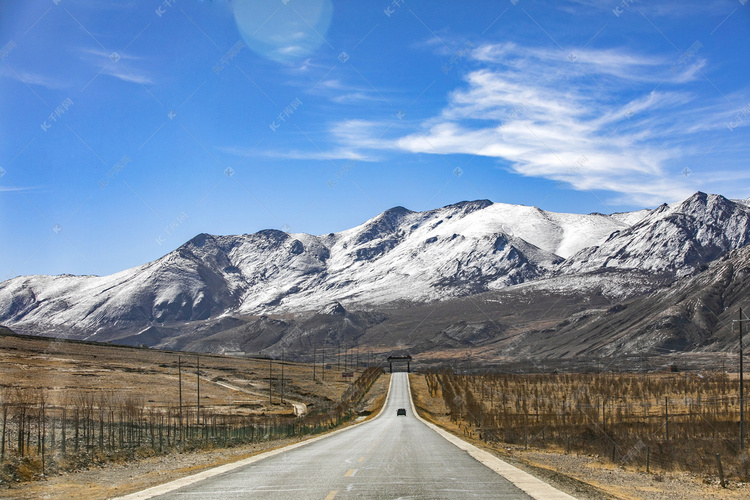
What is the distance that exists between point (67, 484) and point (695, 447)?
4034 centimetres

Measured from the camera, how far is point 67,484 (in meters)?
19.3

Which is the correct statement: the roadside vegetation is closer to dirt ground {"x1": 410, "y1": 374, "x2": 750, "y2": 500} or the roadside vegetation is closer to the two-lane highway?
dirt ground {"x1": 410, "y1": 374, "x2": 750, "y2": 500}

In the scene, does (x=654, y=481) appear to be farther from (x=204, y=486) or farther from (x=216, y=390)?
(x=216, y=390)

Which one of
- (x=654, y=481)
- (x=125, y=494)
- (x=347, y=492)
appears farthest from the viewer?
(x=654, y=481)

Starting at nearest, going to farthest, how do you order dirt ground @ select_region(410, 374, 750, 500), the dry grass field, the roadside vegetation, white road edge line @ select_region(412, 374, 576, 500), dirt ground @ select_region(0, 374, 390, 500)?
1. white road edge line @ select_region(412, 374, 576, 500)
2. dirt ground @ select_region(0, 374, 390, 500)
3. dirt ground @ select_region(410, 374, 750, 500)
4. the dry grass field
5. the roadside vegetation

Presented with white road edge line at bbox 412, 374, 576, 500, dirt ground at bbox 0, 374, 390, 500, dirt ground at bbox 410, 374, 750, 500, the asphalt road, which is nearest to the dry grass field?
dirt ground at bbox 0, 374, 390, 500

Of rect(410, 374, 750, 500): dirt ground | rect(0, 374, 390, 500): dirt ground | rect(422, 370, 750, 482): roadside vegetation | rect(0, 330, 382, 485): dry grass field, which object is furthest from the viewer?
rect(422, 370, 750, 482): roadside vegetation

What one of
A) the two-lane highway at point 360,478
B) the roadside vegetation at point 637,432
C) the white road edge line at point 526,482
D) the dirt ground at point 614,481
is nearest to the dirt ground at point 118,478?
the two-lane highway at point 360,478

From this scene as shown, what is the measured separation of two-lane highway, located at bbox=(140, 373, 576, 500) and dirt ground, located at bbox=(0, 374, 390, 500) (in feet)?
7.90

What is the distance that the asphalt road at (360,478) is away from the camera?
575 inches

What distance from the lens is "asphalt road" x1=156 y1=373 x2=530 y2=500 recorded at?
14.6 meters

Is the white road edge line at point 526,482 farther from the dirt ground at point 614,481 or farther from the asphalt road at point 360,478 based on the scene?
the dirt ground at point 614,481

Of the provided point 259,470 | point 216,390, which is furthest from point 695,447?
point 216,390

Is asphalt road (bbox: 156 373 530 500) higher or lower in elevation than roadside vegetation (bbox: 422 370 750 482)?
higher
